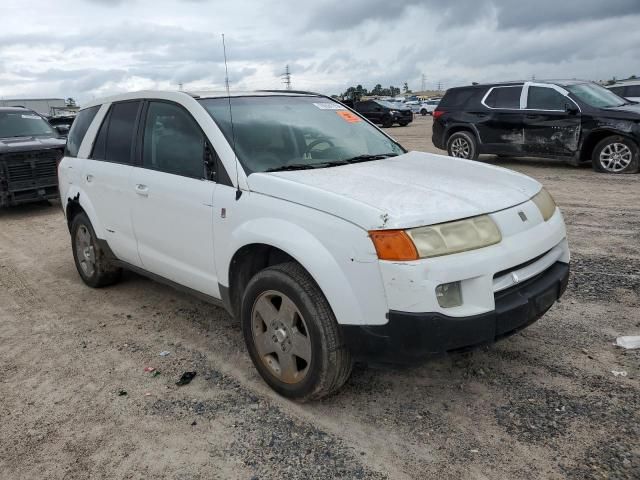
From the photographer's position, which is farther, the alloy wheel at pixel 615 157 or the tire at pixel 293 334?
the alloy wheel at pixel 615 157

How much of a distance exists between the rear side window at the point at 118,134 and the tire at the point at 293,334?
6.24ft

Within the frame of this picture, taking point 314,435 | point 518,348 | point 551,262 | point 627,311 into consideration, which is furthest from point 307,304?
point 627,311

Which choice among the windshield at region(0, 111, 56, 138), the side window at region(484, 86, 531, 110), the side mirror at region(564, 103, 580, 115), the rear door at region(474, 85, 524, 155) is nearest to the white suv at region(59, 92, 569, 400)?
the windshield at region(0, 111, 56, 138)

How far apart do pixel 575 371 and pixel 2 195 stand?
356 inches

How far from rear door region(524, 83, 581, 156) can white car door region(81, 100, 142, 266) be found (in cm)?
884

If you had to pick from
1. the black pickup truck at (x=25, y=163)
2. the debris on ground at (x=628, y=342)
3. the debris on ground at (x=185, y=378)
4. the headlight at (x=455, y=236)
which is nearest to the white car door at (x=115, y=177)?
the debris on ground at (x=185, y=378)

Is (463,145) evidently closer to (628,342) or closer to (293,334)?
(628,342)

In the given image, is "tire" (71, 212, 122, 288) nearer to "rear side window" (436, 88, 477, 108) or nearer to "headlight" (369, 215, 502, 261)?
"headlight" (369, 215, 502, 261)

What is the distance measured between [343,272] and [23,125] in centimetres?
989

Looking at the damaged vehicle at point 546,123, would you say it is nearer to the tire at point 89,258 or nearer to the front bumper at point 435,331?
the front bumper at point 435,331

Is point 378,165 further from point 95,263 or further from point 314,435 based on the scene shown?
point 95,263

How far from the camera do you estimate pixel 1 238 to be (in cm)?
779

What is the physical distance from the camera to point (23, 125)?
10.4 meters

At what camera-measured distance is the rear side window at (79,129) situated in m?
5.05
